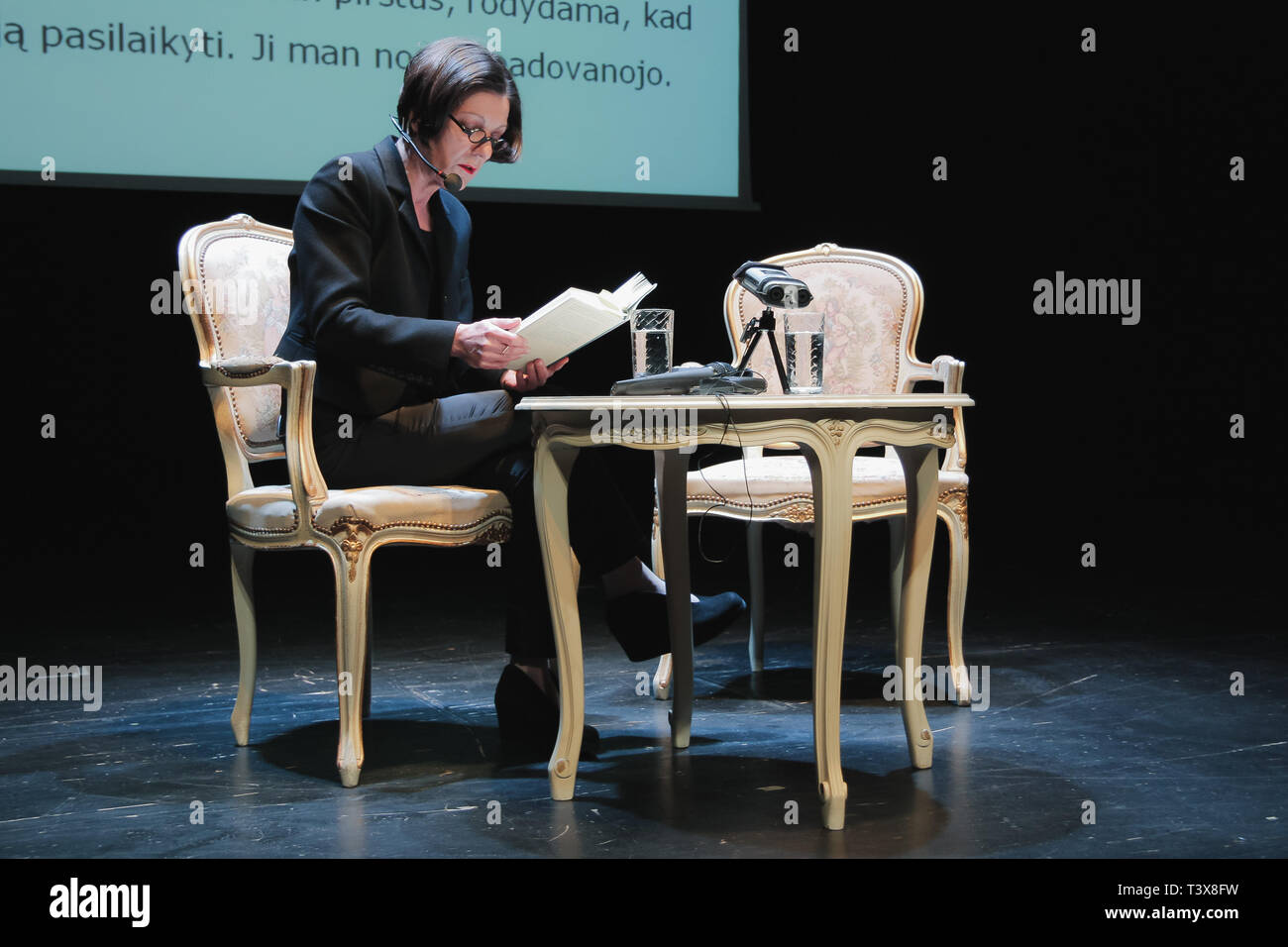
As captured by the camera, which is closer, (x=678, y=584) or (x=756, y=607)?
(x=678, y=584)

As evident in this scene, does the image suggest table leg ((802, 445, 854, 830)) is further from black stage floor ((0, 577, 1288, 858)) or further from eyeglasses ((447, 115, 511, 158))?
eyeglasses ((447, 115, 511, 158))

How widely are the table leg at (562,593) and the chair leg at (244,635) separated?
0.68 m

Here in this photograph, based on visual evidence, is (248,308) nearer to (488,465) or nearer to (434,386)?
(434,386)

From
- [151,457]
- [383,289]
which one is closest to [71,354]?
[151,457]

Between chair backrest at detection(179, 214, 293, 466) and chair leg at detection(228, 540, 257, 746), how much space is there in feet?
0.63

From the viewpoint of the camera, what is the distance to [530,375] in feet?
7.61

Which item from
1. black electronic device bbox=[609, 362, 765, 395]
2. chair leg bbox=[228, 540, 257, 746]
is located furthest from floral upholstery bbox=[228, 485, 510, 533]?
black electronic device bbox=[609, 362, 765, 395]

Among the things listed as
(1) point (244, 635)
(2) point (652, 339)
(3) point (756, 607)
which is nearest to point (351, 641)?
(1) point (244, 635)

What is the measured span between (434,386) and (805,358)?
2.34 ft

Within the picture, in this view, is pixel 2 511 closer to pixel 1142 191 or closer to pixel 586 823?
pixel 586 823

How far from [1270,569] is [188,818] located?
363 centimetres

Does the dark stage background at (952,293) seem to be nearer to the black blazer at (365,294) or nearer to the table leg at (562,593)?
the black blazer at (365,294)

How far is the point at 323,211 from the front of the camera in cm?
230

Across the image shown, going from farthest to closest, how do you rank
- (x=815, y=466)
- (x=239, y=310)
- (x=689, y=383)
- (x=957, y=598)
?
(x=957, y=598) → (x=239, y=310) → (x=689, y=383) → (x=815, y=466)
